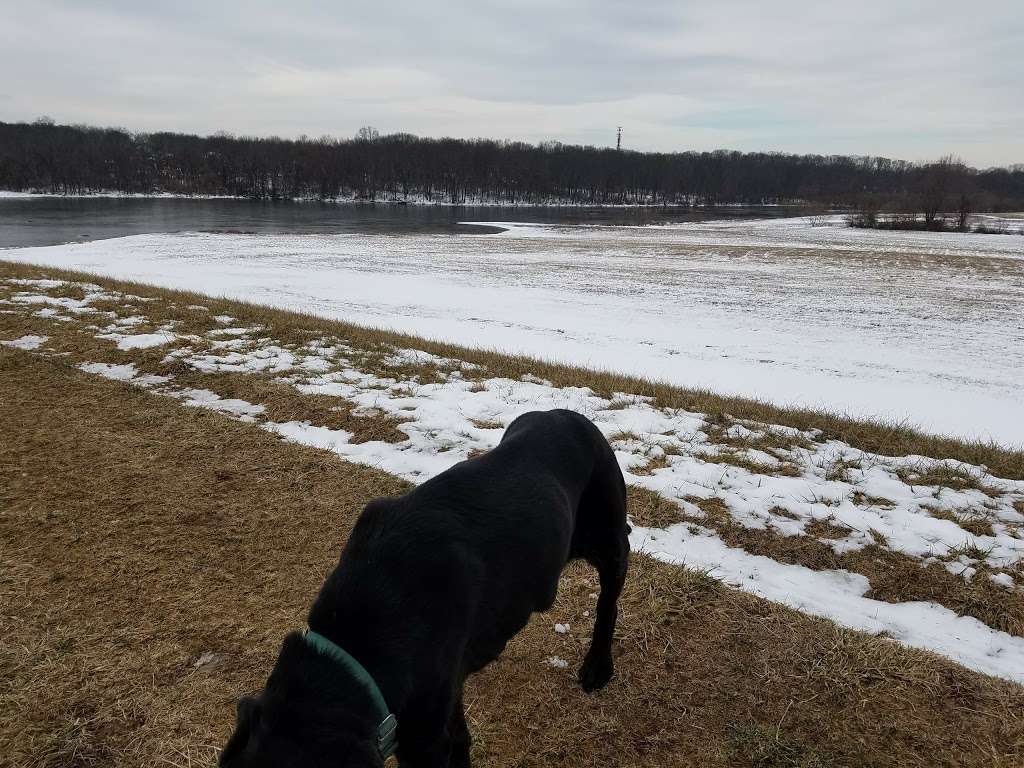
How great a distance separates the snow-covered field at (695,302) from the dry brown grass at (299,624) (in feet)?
25.9

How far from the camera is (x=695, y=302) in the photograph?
22.7m

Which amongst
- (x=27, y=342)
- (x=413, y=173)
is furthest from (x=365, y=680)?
(x=413, y=173)

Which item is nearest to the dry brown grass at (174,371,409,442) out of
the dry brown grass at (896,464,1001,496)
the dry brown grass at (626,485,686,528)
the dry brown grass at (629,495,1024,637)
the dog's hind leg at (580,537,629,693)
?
the dry brown grass at (626,485,686,528)

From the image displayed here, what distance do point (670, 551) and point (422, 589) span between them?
8.99 feet

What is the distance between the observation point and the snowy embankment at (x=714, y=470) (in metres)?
3.77

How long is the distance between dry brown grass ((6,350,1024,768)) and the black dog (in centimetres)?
84

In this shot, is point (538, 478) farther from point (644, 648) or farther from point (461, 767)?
point (644, 648)

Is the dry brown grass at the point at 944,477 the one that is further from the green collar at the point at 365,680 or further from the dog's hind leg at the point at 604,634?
the green collar at the point at 365,680

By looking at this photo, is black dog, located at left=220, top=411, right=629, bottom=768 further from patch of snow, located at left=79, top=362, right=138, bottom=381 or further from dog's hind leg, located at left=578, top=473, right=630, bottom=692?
patch of snow, located at left=79, top=362, right=138, bottom=381

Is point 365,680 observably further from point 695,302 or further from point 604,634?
point 695,302

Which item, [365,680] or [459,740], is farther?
[459,740]

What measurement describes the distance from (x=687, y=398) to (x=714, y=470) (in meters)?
2.45

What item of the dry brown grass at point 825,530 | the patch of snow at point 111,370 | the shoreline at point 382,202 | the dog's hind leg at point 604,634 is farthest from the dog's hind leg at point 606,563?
the shoreline at point 382,202

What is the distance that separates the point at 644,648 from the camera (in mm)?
3229
